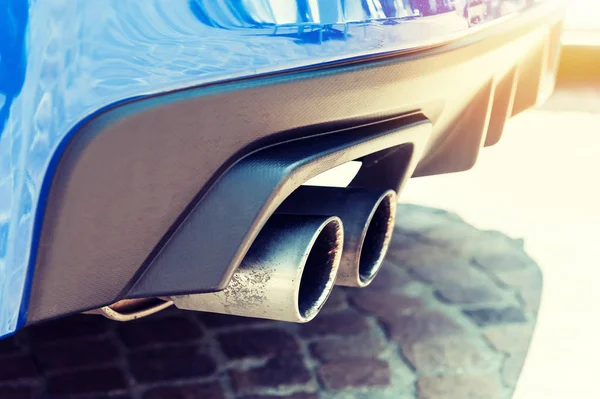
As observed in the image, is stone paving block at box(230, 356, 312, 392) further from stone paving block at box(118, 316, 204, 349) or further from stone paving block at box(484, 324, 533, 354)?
stone paving block at box(484, 324, 533, 354)

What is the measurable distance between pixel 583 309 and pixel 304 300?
40.3 inches

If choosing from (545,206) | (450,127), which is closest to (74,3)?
(450,127)

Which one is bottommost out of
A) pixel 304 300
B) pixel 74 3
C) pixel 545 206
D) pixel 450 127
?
pixel 545 206

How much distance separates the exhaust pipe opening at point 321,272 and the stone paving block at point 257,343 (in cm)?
50

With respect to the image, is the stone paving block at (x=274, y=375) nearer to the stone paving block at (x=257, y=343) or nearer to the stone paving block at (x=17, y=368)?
the stone paving block at (x=257, y=343)

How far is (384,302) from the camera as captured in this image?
200 centimetres

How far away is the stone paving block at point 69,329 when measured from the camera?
1835mm

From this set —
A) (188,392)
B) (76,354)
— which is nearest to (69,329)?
(76,354)

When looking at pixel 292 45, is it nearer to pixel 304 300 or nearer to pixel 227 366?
pixel 304 300

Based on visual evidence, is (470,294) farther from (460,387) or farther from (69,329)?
(69,329)

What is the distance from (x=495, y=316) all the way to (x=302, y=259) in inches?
37.7

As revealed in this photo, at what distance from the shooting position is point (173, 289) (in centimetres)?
104

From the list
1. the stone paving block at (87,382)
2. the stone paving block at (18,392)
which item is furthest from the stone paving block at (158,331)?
the stone paving block at (18,392)

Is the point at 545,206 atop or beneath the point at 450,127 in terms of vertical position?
beneath
